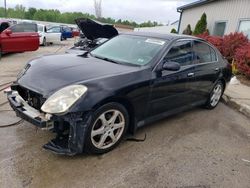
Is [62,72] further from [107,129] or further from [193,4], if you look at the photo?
[193,4]

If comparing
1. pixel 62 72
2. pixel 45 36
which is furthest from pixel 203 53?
pixel 45 36

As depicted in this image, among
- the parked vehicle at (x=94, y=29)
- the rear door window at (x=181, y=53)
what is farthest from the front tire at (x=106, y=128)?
the parked vehicle at (x=94, y=29)

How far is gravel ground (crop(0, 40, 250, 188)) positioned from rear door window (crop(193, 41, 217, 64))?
51.7 inches

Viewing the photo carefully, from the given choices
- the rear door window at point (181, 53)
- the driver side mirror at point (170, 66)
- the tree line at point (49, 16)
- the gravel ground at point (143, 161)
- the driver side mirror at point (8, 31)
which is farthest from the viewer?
the tree line at point (49, 16)

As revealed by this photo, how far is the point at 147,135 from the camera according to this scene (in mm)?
4250

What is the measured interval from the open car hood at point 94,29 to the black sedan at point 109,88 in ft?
21.0

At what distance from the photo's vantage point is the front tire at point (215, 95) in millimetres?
5758

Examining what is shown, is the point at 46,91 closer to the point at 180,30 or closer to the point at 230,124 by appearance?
the point at 230,124

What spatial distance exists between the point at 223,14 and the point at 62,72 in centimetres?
1316

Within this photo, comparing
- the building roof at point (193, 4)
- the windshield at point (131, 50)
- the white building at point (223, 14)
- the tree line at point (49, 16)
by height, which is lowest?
the tree line at point (49, 16)

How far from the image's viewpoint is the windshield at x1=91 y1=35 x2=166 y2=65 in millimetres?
4174

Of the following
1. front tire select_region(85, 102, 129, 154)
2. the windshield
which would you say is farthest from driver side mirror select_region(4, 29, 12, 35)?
front tire select_region(85, 102, 129, 154)

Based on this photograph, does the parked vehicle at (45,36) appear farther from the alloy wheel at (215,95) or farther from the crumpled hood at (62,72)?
the crumpled hood at (62,72)

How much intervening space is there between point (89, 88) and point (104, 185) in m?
1.09
